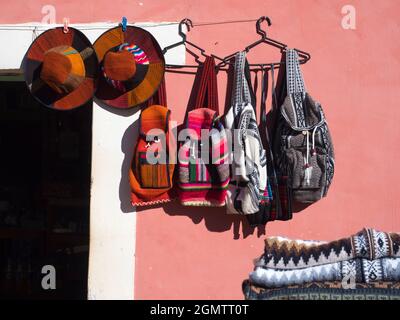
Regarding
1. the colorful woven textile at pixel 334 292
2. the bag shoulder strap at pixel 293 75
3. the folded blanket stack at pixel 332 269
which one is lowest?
the colorful woven textile at pixel 334 292

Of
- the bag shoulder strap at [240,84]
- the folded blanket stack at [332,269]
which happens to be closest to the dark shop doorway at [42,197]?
the bag shoulder strap at [240,84]

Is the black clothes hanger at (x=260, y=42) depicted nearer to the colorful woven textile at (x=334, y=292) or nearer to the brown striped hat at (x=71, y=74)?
the brown striped hat at (x=71, y=74)

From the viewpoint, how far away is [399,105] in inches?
106

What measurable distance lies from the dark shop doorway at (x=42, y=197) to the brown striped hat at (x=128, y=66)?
1.35 meters

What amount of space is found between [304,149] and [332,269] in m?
0.61

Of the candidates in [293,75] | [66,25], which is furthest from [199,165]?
[66,25]

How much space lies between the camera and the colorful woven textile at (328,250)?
2.21 m

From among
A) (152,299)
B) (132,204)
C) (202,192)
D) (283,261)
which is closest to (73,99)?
(132,204)

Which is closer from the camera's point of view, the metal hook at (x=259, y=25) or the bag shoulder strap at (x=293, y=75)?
the bag shoulder strap at (x=293, y=75)

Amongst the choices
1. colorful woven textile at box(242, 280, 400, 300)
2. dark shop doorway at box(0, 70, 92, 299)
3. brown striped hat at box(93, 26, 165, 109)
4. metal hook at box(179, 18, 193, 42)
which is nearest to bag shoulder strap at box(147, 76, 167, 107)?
brown striped hat at box(93, 26, 165, 109)

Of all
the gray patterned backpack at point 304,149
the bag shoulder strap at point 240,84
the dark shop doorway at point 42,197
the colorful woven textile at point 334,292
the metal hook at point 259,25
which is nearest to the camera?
the colorful woven textile at point 334,292

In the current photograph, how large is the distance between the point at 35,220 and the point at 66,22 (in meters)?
1.97

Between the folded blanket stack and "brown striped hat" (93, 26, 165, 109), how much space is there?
42.4 inches

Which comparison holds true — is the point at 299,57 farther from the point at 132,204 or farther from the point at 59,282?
the point at 59,282
